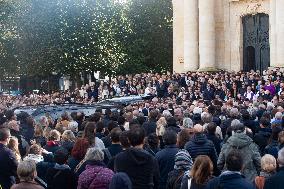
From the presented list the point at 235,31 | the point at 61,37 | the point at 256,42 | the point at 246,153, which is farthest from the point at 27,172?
the point at 61,37

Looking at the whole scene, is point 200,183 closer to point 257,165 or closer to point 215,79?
point 257,165

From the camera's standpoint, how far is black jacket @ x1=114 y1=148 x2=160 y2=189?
8.87 metres

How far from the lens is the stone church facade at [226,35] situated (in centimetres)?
3681

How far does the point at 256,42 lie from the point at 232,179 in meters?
30.2

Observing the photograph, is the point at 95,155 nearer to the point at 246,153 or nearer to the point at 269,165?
the point at 269,165

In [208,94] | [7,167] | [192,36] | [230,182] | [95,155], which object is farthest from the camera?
[192,36]

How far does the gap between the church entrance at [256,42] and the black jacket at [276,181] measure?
28903mm

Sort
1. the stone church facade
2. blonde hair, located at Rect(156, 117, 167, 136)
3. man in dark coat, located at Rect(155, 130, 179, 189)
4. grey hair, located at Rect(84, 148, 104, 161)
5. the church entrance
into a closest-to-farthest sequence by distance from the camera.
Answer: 1. grey hair, located at Rect(84, 148, 104, 161)
2. man in dark coat, located at Rect(155, 130, 179, 189)
3. blonde hair, located at Rect(156, 117, 167, 136)
4. the church entrance
5. the stone church facade

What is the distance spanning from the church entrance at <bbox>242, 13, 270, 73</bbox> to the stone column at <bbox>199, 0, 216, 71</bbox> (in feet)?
6.45

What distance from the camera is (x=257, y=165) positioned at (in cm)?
1059

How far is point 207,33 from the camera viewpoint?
1489 inches

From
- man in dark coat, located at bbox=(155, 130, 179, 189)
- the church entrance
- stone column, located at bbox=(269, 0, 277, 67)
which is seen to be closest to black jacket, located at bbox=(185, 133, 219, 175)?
man in dark coat, located at bbox=(155, 130, 179, 189)

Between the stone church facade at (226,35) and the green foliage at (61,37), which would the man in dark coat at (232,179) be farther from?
the green foliage at (61,37)

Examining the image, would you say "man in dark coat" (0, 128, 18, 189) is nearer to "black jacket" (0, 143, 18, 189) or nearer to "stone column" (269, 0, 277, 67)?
"black jacket" (0, 143, 18, 189)
